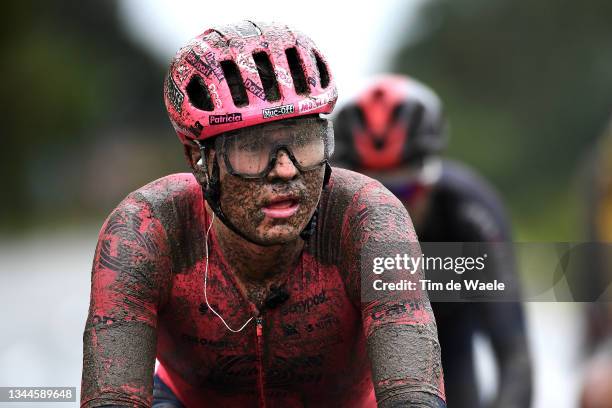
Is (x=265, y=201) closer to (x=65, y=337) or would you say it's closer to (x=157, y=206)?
(x=157, y=206)

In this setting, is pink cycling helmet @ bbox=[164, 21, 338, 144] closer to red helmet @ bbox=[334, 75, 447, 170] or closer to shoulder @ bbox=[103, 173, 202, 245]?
shoulder @ bbox=[103, 173, 202, 245]

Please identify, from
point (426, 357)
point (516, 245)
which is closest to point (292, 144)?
point (426, 357)

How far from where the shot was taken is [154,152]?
3666 cm

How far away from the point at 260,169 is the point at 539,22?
101ft

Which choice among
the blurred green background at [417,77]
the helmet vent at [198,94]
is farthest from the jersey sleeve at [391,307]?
the blurred green background at [417,77]

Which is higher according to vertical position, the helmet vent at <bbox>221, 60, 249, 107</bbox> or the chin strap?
the helmet vent at <bbox>221, 60, 249, 107</bbox>

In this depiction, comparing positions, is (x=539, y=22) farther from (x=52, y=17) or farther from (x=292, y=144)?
(x=292, y=144)

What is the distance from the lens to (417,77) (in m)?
34.8

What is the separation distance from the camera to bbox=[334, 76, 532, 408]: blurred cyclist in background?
6.59 metres

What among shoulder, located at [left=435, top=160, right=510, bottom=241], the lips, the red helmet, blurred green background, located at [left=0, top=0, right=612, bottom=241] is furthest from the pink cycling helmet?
blurred green background, located at [left=0, top=0, right=612, bottom=241]

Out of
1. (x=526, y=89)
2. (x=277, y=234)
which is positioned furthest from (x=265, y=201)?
(x=526, y=89)

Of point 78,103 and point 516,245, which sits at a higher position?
point 78,103

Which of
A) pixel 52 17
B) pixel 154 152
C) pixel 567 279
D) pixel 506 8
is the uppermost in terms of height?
pixel 52 17

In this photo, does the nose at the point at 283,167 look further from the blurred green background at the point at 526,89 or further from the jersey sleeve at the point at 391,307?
the blurred green background at the point at 526,89
